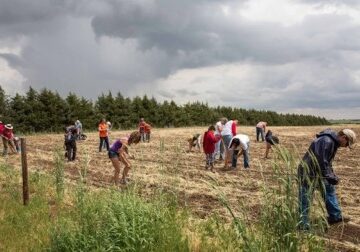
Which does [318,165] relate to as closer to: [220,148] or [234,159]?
[234,159]

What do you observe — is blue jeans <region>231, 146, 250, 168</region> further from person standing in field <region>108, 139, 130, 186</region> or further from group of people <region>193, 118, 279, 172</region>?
person standing in field <region>108, 139, 130, 186</region>

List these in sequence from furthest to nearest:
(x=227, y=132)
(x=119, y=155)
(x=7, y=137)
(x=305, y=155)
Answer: (x=7, y=137), (x=227, y=132), (x=119, y=155), (x=305, y=155)

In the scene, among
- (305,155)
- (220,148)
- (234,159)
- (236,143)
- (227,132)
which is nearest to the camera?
(305,155)

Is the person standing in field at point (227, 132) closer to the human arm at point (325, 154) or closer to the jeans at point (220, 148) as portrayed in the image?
A: the jeans at point (220, 148)

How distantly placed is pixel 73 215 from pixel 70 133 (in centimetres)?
1305

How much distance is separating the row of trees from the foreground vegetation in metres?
38.6

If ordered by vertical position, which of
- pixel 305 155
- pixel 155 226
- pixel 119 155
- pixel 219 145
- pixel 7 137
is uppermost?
pixel 7 137

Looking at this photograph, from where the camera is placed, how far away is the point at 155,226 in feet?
21.2

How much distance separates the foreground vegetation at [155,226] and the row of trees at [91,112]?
1519 inches

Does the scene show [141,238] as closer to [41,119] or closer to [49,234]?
[49,234]

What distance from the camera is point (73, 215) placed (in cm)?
748

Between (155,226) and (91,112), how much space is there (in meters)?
46.8

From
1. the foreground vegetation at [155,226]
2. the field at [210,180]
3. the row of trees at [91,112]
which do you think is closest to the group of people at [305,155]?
the foreground vegetation at [155,226]

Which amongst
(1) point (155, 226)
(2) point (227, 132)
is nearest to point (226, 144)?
(2) point (227, 132)
